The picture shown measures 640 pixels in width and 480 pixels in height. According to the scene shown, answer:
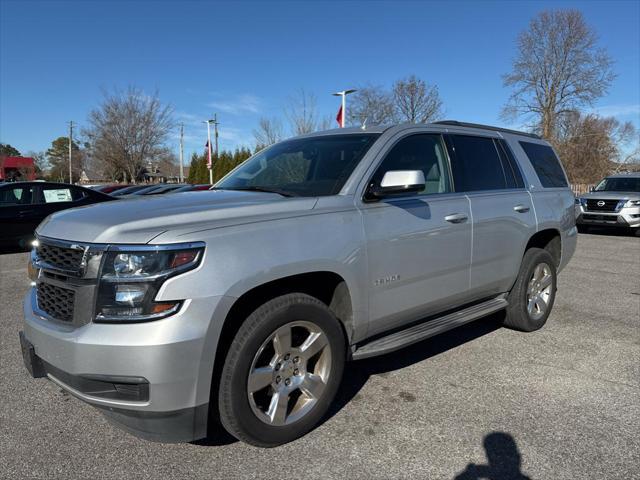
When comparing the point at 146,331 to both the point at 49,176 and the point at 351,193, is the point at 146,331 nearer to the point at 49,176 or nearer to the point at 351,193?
the point at 351,193

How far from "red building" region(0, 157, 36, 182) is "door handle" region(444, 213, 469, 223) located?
75656mm

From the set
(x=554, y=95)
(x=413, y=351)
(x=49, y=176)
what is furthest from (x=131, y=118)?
(x=49, y=176)

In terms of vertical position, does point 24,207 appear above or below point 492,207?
below

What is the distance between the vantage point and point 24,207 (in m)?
10.1

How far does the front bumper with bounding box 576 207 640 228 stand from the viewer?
42.9 ft

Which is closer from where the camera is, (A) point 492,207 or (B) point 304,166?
(B) point 304,166

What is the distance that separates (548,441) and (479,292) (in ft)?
4.84

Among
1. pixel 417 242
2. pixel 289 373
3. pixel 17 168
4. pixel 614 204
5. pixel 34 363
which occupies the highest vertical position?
pixel 17 168

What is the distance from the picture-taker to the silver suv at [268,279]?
2283mm

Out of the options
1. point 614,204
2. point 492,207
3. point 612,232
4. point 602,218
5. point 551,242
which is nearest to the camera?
point 492,207

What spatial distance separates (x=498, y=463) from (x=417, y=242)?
143 cm

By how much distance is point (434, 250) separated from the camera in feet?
11.5

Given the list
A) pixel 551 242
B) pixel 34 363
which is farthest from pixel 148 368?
pixel 551 242

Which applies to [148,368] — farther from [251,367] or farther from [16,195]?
[16,195]
